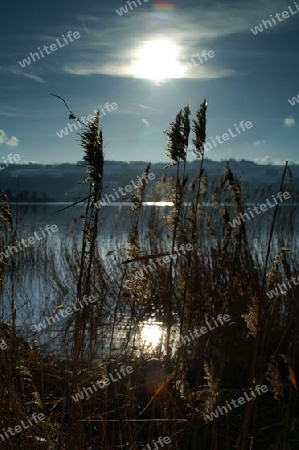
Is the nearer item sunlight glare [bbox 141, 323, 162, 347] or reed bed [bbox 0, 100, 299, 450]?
reed bed [bbox 0, 100, 299, 450]

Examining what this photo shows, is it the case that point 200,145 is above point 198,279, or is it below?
above

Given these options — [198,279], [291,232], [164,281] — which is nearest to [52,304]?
[164,281]

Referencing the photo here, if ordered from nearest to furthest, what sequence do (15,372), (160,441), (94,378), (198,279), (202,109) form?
(160,441)
(202,109)
(15,372)
(94,378)
(198,279)

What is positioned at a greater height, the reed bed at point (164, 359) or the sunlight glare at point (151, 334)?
the reed bed at point (164, 359)

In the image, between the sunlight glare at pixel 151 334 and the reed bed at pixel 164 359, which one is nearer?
the reed bed at pixel 164 359

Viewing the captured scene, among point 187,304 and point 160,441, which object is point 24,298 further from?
point 160,441

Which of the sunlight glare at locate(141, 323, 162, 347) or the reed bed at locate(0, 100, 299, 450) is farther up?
the reed bed at locate(0, 100, 299, 450)

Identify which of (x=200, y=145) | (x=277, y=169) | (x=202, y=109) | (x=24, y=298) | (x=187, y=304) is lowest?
(x=24, y=298)

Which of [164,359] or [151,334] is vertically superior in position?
[164,359]

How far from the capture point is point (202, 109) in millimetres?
2676

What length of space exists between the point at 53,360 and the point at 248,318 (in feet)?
8.44

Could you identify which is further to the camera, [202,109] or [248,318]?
[202,109]

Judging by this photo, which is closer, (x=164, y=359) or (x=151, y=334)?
(x=164, y=359)

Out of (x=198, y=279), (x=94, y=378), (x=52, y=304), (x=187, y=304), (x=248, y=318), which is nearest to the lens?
(x=248, y=318)
